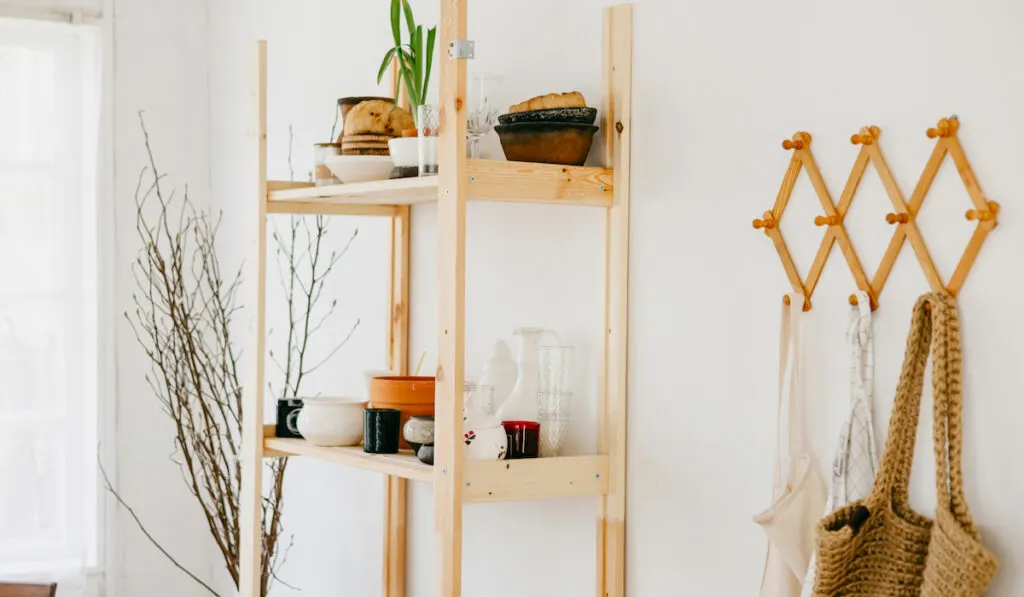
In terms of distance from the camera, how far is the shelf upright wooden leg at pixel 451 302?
1781mm

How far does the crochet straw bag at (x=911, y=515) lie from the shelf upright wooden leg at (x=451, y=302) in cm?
56

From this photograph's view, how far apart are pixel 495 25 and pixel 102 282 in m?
1.43

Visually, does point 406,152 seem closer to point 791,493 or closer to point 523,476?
point 523,476

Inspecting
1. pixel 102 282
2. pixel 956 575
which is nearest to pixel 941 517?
pixel 956 575

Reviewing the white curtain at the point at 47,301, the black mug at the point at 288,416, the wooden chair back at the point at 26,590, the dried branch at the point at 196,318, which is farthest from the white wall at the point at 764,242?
the white curtain at the point at 47,301

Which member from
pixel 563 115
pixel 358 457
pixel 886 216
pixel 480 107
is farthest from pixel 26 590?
pixel 886 216

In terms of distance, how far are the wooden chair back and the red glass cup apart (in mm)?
1331

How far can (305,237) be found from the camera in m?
2.85

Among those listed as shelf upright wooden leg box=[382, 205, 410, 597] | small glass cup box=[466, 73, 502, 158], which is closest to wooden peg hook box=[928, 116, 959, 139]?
small glass cup box=[466, 73, 502, 158]

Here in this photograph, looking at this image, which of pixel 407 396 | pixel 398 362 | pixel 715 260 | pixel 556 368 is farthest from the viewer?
pixel 398 362

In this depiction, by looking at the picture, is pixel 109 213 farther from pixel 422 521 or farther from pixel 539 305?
pixel 539 305

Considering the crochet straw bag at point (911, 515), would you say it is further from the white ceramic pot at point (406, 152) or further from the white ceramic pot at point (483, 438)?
the white ceramic pot at point (406, 152)

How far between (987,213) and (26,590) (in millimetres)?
2212

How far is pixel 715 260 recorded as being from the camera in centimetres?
177
